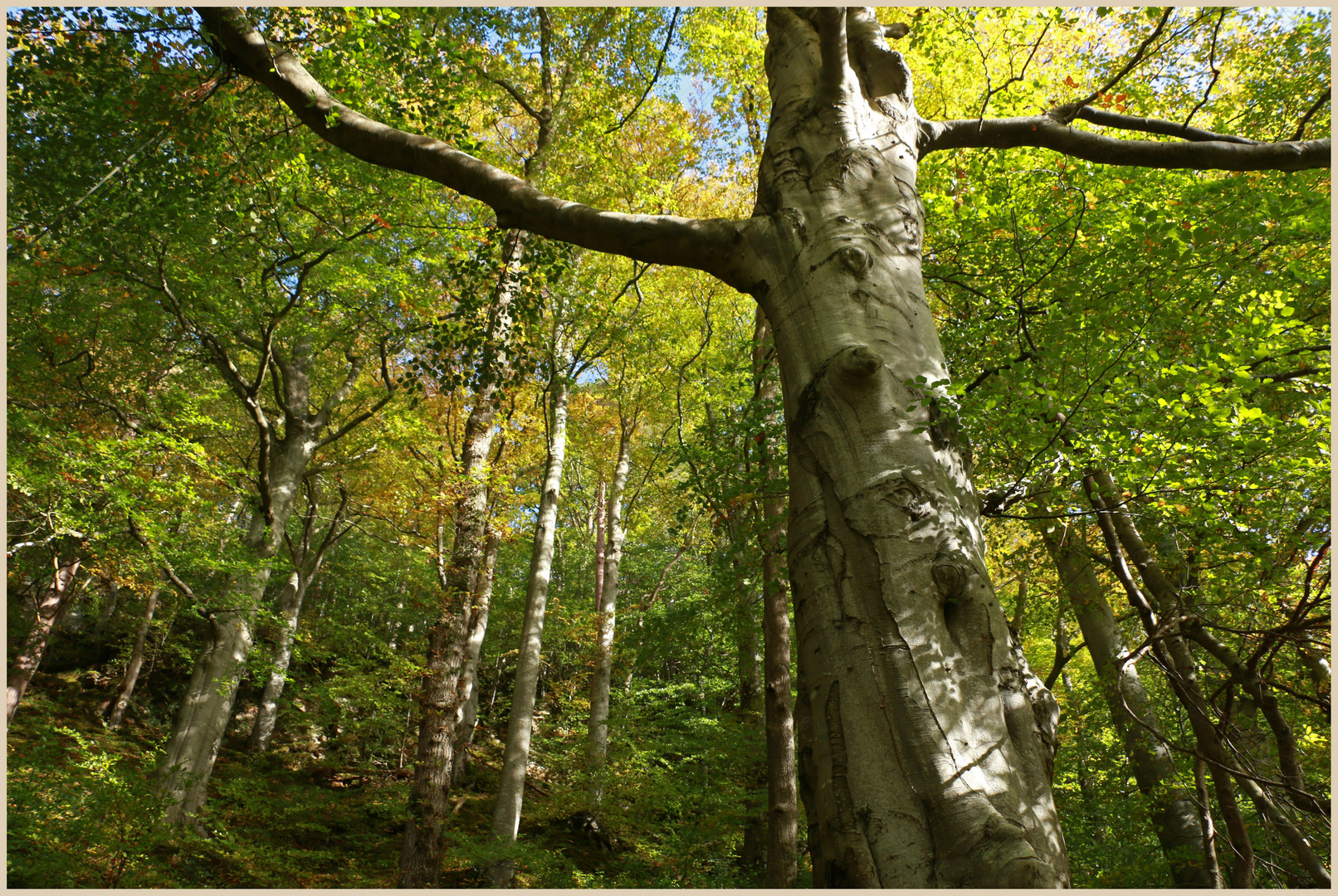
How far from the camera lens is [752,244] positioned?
2404 mm

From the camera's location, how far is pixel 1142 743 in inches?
232

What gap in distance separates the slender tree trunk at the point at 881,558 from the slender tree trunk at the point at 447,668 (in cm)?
346

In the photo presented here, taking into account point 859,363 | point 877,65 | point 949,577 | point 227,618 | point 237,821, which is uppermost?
point 877,65

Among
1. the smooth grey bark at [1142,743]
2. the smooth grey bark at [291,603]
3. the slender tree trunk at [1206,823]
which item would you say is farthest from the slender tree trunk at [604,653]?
the slender tree trunk at [1206,823]

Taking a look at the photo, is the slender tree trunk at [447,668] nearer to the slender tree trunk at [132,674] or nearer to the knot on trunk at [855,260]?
the knot on trunk at [855,260]

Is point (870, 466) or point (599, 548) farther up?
point (599, 548)

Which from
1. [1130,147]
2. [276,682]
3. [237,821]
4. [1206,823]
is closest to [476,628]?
[237,821]

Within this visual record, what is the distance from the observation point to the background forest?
385 cm

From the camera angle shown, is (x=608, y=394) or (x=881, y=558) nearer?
(x=881, y=558)

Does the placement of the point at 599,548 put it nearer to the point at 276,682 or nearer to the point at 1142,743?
the point at 276,682

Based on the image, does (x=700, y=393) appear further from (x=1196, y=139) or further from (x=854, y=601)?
(x=854, y=601)

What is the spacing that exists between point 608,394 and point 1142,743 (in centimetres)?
1106

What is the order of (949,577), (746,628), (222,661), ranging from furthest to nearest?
1. (222,661)
2. (746,628)
3. (949,577)

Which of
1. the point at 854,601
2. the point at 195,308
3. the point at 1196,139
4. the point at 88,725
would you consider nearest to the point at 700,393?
the point at 195,308
